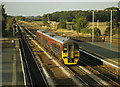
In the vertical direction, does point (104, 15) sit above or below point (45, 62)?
above

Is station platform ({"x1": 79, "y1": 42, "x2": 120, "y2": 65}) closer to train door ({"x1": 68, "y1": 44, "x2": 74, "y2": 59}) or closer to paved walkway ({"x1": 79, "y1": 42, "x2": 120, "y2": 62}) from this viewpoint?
paved walkway ({"x1": 79, "y1": 42, "x2": 120, "y2": 62})

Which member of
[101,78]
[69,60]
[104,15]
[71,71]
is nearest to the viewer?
[101,78]

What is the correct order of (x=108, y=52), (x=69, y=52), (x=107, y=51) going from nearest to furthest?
(x=69, y=52) → (x=108, y=52) → (x=107, y=51)

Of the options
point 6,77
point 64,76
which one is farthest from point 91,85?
point 6,77

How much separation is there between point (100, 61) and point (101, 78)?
7.33 meters

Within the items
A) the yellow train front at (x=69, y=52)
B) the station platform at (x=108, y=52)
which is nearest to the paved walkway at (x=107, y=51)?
the station platform at (x=108, y=52)

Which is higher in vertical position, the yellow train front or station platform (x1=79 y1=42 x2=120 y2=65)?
the yellow train front

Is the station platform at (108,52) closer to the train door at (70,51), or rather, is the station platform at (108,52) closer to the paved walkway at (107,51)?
the paved walkway at (107,51)

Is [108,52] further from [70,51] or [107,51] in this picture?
[70,51]

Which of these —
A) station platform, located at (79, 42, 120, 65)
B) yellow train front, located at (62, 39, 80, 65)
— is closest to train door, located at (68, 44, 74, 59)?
yellow train front, located at (62, 39, 80, 65)

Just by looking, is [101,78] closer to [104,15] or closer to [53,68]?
[53,68]

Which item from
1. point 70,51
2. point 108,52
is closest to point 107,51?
point 108,52

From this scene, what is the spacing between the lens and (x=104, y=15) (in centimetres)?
11556

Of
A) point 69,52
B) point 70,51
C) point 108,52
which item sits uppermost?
point 70,51
